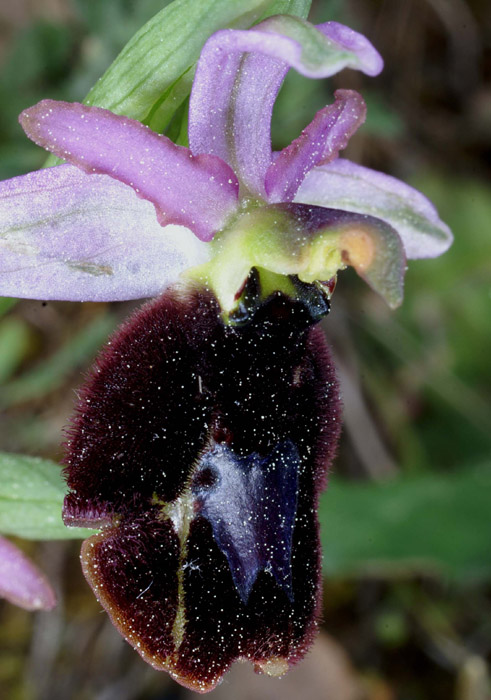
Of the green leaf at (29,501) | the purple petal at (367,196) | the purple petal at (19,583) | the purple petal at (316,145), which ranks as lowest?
the purple petal at (19,583)

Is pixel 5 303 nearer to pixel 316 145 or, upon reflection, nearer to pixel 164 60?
pixel 164 60

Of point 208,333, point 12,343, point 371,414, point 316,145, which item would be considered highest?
point 316,145

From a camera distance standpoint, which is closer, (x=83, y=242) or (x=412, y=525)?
(x=83, y=242)

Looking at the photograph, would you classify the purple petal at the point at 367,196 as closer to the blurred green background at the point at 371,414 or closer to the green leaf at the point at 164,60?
the green leaf at the point at 164,60

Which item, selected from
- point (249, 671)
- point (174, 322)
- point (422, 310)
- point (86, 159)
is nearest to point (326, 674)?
point (249, 671)

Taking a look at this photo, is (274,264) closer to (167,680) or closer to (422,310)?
(167,680)

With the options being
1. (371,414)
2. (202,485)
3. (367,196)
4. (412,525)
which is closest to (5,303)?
(202,485)

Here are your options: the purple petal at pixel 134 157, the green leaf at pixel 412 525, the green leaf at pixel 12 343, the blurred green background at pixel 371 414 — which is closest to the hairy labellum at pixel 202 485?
the purple petal at pixel 134 157
